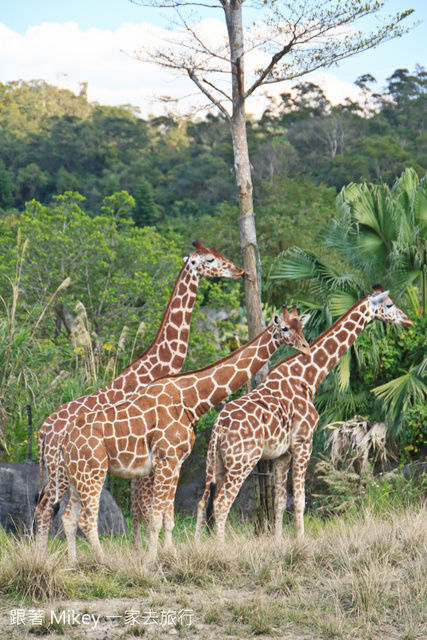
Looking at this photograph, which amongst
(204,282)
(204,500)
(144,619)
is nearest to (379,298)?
(204,500)

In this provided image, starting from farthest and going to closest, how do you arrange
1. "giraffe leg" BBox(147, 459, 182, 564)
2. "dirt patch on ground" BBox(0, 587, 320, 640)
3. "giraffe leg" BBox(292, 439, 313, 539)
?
"giraffe leg" BBox(292, 439, 313, 539) < "giraffe leg" BBox(147, 459, 182, 564) < "dirt patch on ground" BBox(0, 587, 320, 640)

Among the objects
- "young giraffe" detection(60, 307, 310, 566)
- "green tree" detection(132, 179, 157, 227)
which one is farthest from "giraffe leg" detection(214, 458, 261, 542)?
"green tree" detection(132, 179, 157, 227)

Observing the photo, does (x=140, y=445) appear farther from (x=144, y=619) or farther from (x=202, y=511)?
(x=144, y=619)

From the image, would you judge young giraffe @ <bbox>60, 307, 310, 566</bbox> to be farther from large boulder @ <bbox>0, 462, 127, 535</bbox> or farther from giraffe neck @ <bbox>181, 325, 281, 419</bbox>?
large boulder @ <bbox>0, 462, 127, 535</bbox>

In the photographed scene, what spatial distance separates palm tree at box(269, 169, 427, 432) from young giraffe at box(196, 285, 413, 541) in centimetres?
190

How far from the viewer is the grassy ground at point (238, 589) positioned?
4938mm

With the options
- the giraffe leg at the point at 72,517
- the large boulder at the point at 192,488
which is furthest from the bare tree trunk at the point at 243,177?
the large boulder at the point at 192,488

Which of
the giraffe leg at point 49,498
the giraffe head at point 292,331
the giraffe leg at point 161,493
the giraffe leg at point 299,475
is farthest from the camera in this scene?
the giraffe leg at point 299,475

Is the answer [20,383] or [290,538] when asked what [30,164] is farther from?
[290,538]

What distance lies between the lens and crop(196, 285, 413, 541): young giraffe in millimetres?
6426

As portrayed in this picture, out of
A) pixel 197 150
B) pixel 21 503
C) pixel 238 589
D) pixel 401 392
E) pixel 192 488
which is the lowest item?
pixel 192 488

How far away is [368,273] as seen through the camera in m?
9.80

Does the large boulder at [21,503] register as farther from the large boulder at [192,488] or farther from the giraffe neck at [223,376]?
the large boulder at [192,488]

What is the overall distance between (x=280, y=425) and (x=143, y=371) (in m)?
1.43
